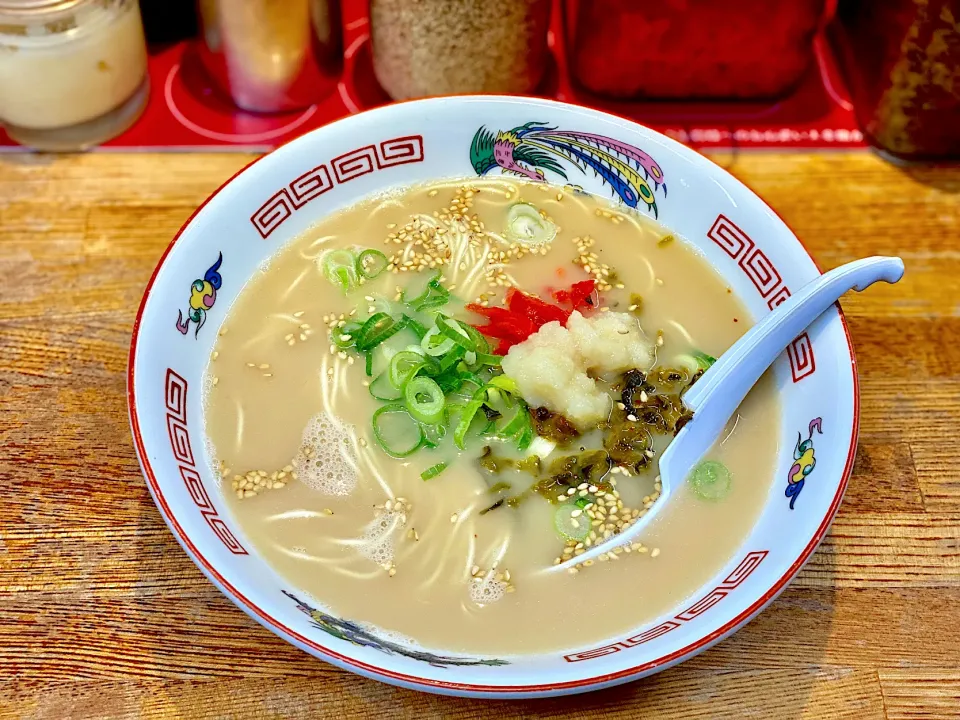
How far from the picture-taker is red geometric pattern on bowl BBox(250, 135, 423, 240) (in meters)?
2.06

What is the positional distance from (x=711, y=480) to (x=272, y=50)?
5.58 feet

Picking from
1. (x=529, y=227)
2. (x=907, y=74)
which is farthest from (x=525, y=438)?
(x=907, y=74)

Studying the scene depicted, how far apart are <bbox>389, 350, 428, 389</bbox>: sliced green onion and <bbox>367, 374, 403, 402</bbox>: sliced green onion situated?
2cm

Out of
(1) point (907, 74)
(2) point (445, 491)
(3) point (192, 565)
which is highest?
(1) point (907, 74)

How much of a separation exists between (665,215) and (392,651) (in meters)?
1.30

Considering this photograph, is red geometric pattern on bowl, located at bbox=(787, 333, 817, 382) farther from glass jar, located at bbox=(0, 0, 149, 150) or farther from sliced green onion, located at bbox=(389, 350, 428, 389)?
glass jar, located at bbox=(0, 0, 149, 150)

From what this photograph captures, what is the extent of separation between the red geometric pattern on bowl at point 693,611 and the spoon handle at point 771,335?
0.28 m

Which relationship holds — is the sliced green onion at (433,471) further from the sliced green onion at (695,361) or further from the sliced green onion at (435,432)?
the sliced green onion at (695,361)

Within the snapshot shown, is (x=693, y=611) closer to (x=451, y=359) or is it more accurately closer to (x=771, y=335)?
(x=771, y=335)

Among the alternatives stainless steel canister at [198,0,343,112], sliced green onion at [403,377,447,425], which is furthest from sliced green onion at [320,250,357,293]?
stainless steel canister at [198,0,343,112]

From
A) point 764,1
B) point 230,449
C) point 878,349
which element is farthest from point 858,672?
point 764,1

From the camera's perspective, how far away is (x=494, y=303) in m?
2.04

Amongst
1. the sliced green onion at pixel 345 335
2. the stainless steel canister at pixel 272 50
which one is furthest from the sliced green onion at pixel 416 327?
the stainless steel canister at pixel 272 50

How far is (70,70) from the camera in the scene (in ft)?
7.54
